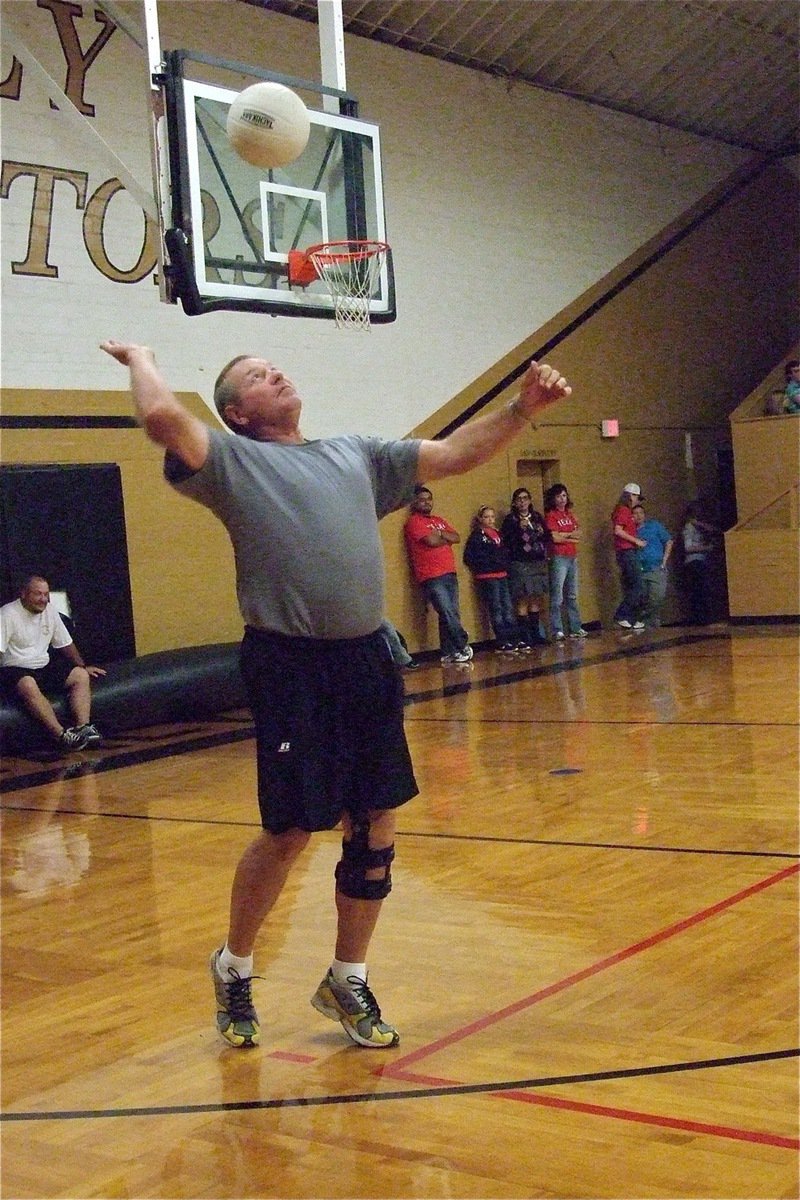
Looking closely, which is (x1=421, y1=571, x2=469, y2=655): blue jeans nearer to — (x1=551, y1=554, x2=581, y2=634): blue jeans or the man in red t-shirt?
the man in red t-shirt

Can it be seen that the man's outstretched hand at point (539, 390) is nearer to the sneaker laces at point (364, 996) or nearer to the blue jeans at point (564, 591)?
the sneaker laces at point (364, 996)

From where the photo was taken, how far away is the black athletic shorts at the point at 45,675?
Answer: 34.2ft

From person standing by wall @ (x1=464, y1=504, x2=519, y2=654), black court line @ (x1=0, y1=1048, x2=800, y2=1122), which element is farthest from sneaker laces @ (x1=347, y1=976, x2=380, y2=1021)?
person standing by wall @ (x1=464, y1=504, x2=519, y2=654)

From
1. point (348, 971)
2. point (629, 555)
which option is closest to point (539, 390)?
point (348, 971)

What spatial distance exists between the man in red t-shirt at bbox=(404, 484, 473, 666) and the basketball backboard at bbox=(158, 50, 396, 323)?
6500 mm

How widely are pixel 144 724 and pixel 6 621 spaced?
1.44 m

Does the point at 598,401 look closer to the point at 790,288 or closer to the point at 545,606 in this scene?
the point at 545,606

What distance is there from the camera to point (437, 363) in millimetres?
15703

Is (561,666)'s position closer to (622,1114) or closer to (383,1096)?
(383,1096)

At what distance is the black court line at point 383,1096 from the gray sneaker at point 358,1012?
1.14ft

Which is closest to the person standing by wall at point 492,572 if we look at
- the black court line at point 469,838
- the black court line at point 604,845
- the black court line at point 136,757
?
the black court line at point 136,757

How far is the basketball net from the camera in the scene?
8102 millimetres

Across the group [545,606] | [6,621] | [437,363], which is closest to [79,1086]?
[6,621]

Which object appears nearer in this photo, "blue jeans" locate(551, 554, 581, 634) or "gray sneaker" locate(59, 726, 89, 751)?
"gray sneaker" locate(59, 726, 89, 751)
